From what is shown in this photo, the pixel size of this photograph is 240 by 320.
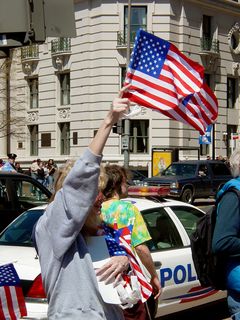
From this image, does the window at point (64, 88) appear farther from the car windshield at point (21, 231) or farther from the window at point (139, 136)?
the car windshield at point (21, 231)

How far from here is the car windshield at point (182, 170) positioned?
24359 millimetres

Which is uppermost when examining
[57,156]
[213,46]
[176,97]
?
[213,46]

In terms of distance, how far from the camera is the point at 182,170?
966 inches

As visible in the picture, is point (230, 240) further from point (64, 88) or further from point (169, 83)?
point (64, 88)

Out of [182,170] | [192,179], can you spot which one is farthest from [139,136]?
[192,179]

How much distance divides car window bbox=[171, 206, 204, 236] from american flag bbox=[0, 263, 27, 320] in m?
2.98

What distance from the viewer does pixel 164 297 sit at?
6.11m

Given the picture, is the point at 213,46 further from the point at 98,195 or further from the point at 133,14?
the point at 98,195

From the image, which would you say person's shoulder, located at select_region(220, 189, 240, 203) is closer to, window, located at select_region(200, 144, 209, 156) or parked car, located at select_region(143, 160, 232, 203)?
parked car, located at select_region(143, 160, 232, 203)

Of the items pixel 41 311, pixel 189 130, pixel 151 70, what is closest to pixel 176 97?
pixel 151 70

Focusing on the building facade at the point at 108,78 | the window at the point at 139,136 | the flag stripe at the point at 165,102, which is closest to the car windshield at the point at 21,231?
the flag stripe at the point at 165,102

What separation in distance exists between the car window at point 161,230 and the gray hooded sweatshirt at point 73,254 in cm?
345

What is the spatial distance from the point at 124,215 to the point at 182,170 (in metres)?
20.7

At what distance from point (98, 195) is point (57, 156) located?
36.8 meters
